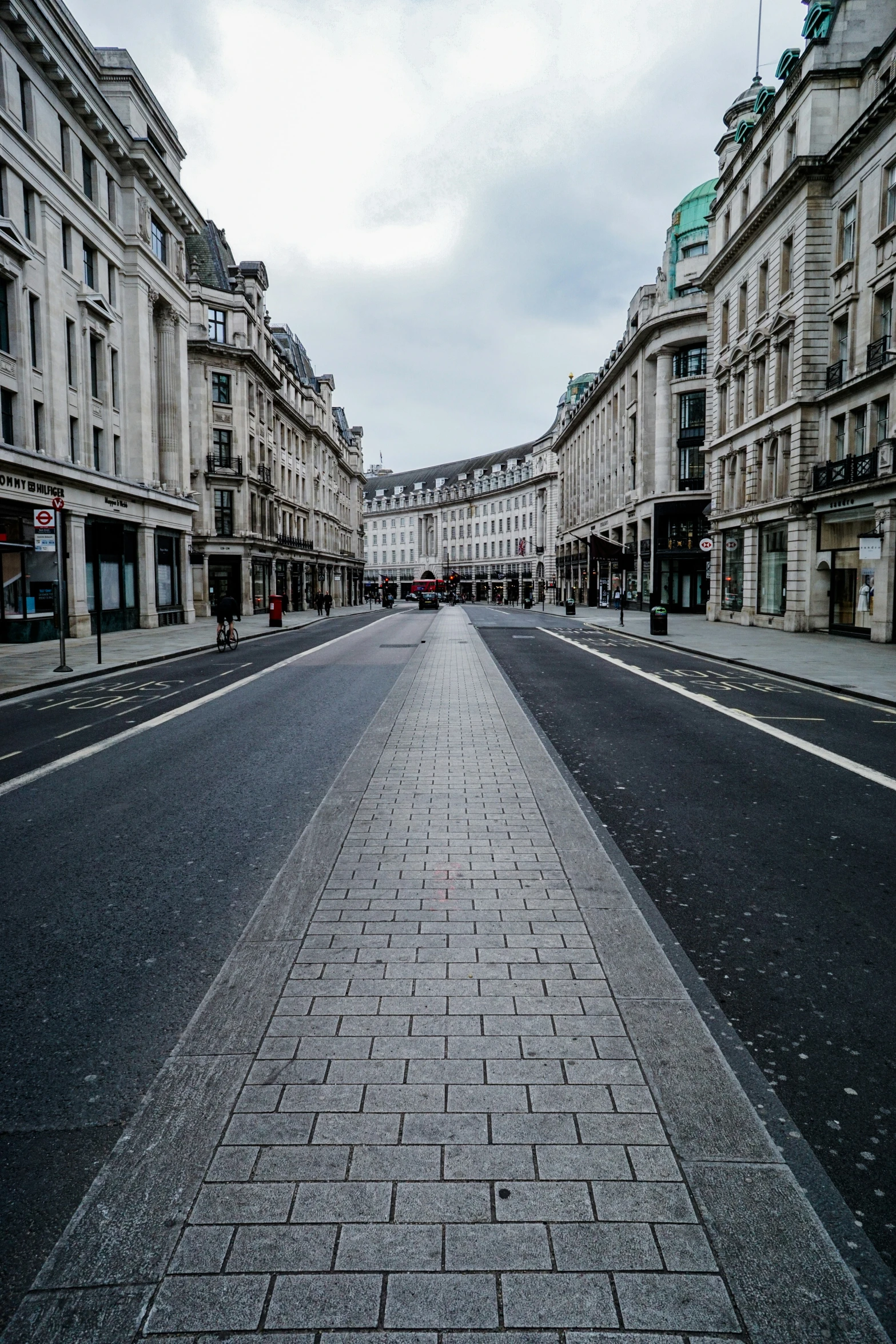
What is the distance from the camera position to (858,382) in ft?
84.6

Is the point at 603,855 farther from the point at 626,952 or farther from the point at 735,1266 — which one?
the point at 735,1266

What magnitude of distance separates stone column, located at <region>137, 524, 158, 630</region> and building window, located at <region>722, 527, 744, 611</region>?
984 inches

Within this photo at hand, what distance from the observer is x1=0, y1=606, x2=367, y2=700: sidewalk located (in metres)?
16.2

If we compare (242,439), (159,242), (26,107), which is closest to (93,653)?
(26,107)

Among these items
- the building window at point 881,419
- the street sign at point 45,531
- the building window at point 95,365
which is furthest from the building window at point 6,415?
the building window at point 881,419

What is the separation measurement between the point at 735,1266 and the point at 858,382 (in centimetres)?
2862

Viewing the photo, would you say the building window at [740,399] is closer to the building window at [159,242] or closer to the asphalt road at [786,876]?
the building window at [159,242]

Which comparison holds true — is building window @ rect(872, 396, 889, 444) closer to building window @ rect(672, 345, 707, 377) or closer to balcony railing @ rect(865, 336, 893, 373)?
balcony railing @ rect(865, 336, 893, 373)

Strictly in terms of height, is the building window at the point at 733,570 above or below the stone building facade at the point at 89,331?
below

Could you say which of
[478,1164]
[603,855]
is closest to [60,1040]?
[478,1164]

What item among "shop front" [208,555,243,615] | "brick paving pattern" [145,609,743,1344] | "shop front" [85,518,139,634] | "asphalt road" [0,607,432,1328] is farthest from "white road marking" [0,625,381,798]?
"shop front" [208,555,243,615]

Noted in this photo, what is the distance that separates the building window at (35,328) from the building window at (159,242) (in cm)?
989

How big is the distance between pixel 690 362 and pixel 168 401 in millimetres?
33423

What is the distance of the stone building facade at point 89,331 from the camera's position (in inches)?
947
